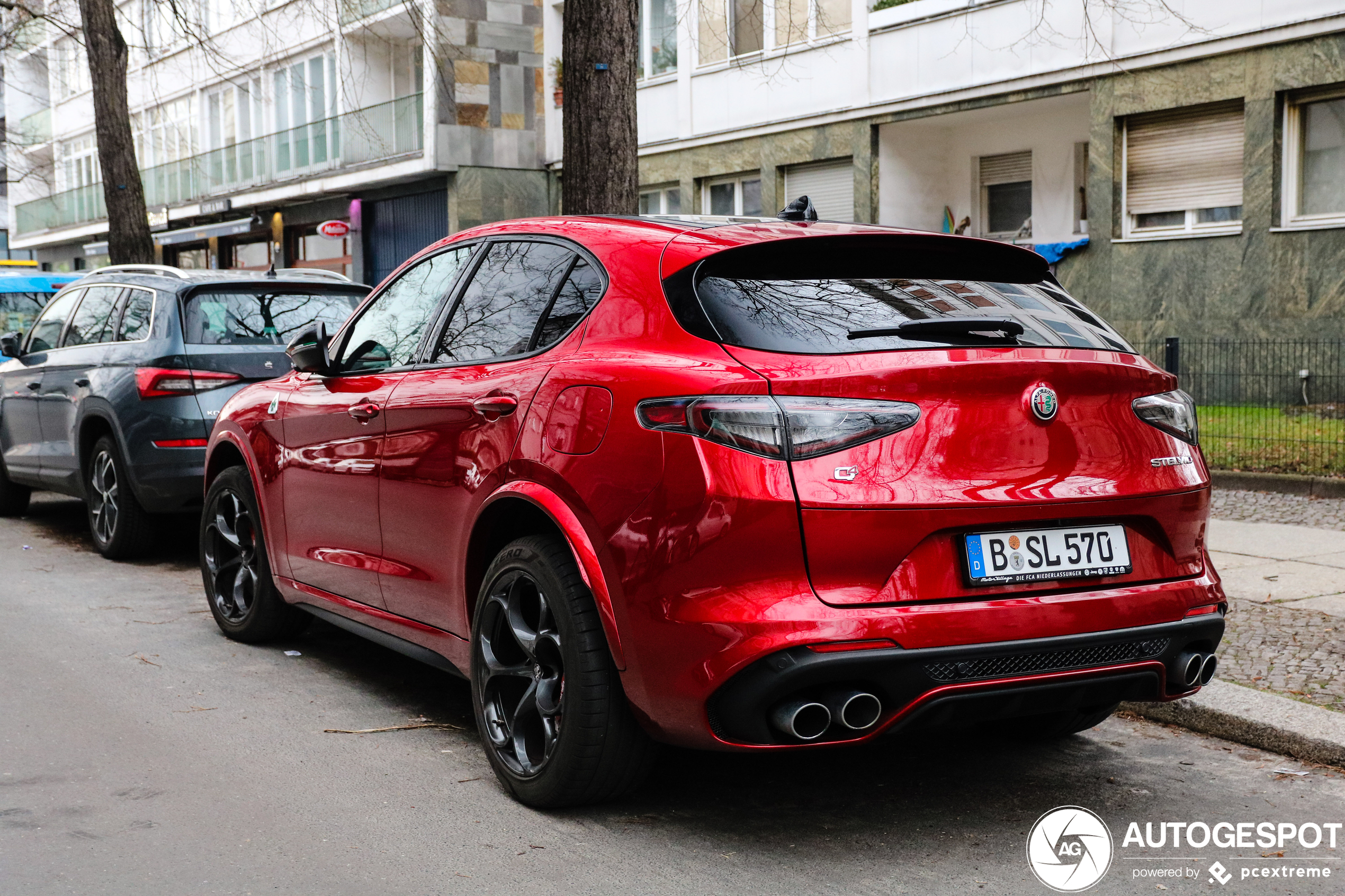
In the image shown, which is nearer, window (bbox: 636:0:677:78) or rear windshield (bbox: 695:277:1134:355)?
rear windshield (bbox: 695:277:1134:355)

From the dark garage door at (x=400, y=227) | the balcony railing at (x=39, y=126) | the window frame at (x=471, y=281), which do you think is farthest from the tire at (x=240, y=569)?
the balcony railing at (x=39, y=126)

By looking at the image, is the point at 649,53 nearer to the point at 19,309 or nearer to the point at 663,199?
the point at 663,199

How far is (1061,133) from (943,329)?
17.6 m

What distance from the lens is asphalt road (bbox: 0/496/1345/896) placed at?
141 inches

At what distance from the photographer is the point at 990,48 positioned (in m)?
19.1

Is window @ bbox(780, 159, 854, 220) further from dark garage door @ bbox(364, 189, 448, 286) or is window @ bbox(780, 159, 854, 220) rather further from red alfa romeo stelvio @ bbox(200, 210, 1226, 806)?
red alfa romeo stelvio @ bbox(200, 210, 1226, 806)

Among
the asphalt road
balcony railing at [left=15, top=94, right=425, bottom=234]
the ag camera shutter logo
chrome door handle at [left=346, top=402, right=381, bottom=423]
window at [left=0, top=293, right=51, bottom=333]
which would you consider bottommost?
the ag camera shutter logo

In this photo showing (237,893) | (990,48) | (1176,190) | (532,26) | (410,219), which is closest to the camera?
(237,893)

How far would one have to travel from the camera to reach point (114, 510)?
8844 mm

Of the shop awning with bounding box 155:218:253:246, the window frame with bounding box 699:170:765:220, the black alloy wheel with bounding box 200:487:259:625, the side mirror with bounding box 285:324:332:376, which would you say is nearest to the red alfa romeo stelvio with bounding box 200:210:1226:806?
the side mirror with bounding box 285:324:332:376

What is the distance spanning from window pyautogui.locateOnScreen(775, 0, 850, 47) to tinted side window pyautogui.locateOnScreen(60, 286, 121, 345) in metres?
13.4

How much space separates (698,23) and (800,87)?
107 inches

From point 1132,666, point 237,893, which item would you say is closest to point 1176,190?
point 1132,666

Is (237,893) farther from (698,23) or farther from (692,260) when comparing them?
(698,23)
